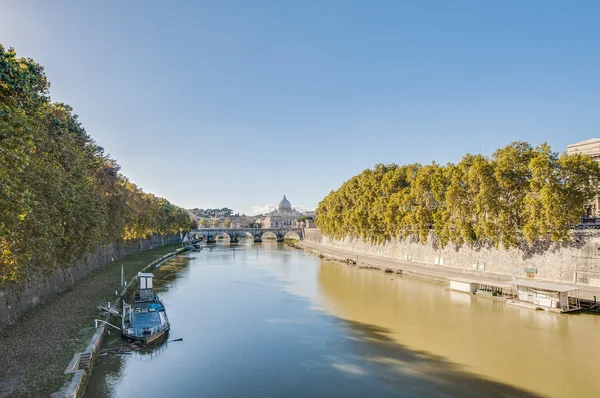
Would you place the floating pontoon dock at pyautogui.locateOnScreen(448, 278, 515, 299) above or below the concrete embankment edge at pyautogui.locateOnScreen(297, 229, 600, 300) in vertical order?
below

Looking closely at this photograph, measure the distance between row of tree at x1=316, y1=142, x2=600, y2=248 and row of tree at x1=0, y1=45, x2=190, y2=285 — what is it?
102 feet

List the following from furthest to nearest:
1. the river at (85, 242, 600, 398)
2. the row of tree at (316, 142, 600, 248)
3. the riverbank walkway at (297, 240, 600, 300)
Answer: the row of tree at (316, 142, 600, 248) < the riverbank walkway at (297, 240, 600, 300) < the river at (85, 242, 600, 398)

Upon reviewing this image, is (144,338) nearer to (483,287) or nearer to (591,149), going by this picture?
(483,287)

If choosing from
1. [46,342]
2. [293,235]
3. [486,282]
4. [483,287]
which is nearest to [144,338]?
[46,342]

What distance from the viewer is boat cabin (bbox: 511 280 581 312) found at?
25.0m

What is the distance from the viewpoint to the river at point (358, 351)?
49.3 ft

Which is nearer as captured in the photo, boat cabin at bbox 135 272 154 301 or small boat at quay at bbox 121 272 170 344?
small boat at quay at bbox 121 272 170 344

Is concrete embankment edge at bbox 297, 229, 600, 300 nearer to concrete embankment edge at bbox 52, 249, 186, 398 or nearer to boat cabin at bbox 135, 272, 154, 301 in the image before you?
boat cabin at bbox 135, 272, 154, 301

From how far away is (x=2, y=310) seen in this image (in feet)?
57.9

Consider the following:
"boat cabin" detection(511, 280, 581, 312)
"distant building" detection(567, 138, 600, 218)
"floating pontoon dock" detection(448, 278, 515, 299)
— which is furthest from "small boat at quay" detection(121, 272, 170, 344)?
"distant building" detection(567, 138, 600, 218)

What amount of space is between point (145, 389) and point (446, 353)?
45.1 ft

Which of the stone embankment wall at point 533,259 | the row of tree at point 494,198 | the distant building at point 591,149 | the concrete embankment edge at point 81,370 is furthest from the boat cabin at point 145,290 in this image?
the distant building at point 591,149

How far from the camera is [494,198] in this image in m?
33.0

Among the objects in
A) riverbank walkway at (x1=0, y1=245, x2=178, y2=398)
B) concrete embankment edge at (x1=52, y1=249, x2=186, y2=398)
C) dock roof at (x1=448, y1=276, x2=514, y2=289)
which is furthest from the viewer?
dock roof at (x1=448, y1=276, x2=514, y2=289)
